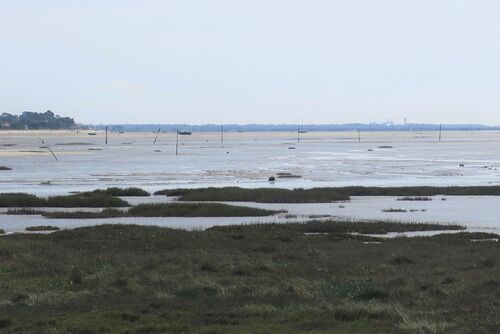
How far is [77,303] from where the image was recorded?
603 inches

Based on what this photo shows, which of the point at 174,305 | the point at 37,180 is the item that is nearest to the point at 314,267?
the point at 174,305

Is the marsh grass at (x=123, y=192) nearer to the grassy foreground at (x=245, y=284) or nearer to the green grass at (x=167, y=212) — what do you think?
the green grass at (x=167, y=212)

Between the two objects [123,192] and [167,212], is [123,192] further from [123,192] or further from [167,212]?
[167,212]

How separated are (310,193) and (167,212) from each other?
1230cm

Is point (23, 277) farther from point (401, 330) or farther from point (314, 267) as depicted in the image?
point (401, 330)

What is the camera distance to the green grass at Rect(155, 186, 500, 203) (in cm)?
4750

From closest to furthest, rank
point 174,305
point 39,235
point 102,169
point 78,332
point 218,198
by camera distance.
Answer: point 78,332, point 174,305, point 39,235, point 218,198, point 102,169

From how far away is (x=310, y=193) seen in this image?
4884 centimetres

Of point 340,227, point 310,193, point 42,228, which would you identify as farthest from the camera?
point 310,193

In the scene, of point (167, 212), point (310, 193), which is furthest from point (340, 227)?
point (310, 193)

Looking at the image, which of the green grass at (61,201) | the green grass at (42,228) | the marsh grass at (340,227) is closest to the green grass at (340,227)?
the marsh grass at (340,227)

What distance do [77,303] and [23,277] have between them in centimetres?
396

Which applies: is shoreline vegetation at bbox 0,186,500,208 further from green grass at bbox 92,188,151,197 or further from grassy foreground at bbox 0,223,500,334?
grassy foreground at bbox 0,223,500,334

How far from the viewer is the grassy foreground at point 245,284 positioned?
1312 cm
